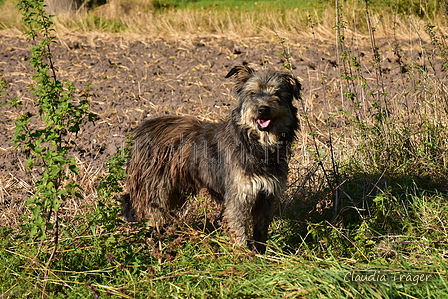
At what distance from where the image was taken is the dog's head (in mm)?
4695

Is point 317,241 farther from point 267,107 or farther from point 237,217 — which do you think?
point 267,107

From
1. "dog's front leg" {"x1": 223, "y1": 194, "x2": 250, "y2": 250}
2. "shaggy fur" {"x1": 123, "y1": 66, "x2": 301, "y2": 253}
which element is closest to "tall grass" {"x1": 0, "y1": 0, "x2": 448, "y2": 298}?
"dog's front leg" {"x1": 223, "y1": 194, "x2": 250, "y2": 250}

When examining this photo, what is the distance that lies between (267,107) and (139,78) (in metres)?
5.32

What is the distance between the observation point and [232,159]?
4.89 meters

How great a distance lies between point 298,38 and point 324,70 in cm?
209

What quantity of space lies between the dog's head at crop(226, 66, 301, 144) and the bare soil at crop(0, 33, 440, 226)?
2489 millimetres

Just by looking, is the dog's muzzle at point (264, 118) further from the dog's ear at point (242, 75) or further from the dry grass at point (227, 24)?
the dry grass at point (227, 24)

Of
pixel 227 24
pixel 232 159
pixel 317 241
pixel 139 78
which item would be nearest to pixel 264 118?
pixel 232 159

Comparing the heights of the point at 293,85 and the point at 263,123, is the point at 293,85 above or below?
above

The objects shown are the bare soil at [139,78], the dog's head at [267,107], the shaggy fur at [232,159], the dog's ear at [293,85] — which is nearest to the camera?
the dog's head at [267,107]

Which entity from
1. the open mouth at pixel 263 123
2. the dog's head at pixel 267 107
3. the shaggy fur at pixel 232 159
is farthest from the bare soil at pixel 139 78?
the open mouth at pixel 263 123

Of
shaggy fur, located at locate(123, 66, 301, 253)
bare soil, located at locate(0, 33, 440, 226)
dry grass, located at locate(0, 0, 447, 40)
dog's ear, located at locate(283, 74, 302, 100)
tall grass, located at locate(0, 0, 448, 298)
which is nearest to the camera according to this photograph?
tall grass, located at locate(0, 0, 448, 298)

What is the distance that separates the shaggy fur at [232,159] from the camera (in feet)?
15.8

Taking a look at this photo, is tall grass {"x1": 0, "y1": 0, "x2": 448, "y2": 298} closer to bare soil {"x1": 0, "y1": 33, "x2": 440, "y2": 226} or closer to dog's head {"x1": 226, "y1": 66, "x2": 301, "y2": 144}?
dog's head {"x1": 226, "y1": 66, "x2": 301, "y2": 144}
